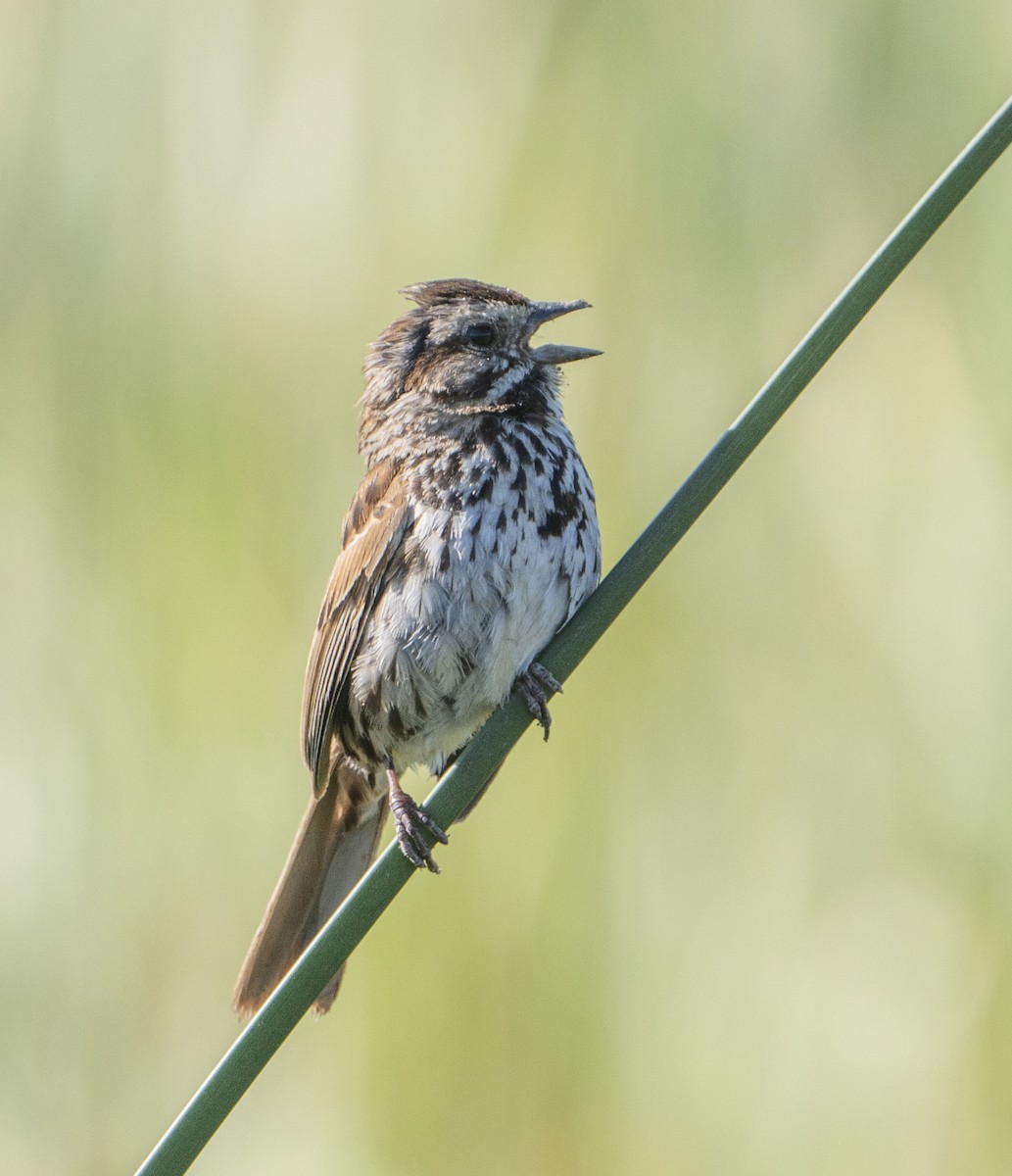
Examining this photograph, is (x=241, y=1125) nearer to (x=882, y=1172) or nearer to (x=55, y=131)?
(x=882, y=1172)

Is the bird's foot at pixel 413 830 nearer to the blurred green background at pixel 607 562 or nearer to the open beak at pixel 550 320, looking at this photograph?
the blurred green background at pixel 607 562

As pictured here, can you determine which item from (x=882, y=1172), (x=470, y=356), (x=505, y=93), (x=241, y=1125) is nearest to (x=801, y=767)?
(x=882, y=1172)

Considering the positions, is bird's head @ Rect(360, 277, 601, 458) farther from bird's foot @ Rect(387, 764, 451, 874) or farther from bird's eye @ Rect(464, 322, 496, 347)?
bird's foot @ Rect(387, 764, 451, 874)

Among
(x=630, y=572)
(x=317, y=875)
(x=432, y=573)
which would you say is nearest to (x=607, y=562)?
(x=432, y=573)

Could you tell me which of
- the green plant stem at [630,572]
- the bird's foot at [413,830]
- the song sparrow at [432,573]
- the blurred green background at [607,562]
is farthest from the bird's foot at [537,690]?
the green plant stem at [630,572]

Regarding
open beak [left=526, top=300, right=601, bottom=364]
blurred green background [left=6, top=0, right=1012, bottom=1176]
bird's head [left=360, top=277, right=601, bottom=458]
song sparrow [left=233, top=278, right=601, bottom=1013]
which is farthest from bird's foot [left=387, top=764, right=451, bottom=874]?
open beak [left=526, top=300, right=601, bottom=364]

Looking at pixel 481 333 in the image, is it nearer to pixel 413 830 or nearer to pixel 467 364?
pixel 467 364
